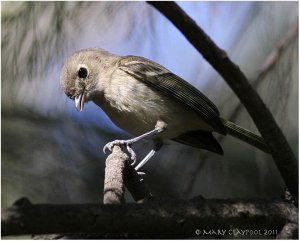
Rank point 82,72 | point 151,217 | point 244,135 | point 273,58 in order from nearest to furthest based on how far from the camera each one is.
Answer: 1. point 151,217
2. point 273,58
3. point 244,135
4. point 82,72

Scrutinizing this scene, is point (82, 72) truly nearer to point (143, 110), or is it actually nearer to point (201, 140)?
point (143, 110)

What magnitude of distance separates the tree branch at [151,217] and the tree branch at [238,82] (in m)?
0.19

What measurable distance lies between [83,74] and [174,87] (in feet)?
2.36

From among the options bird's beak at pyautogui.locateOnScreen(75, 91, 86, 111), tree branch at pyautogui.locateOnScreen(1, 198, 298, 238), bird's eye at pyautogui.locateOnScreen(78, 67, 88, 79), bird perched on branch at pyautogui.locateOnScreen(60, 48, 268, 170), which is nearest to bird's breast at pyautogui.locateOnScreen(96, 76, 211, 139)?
bird perched on branch at pyautogui.locateOnScreen(60, 48, 268, 170)

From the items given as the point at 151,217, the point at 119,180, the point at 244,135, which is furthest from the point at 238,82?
the point at 244,135

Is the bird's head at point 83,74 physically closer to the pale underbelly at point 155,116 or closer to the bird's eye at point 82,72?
the bird's eye at point 82,72

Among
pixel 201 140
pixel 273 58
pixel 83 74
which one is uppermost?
pixel 273 58

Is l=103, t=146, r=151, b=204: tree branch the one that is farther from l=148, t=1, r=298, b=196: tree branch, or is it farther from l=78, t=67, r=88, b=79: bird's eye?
l=78, t=67, r=88, b=79: bird's eye

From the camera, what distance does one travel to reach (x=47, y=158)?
4.07 meters

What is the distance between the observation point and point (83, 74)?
13.7 feet

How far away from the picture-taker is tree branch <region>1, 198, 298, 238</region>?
1.86m

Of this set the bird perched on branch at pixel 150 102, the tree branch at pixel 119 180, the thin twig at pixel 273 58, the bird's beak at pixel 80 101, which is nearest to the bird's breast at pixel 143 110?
the bird perched on branch at pixel 150 102

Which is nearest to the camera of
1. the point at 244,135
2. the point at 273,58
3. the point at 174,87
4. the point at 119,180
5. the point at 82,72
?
the point at 119,180

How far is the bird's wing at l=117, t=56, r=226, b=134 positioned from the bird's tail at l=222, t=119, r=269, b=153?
0.19 feet
